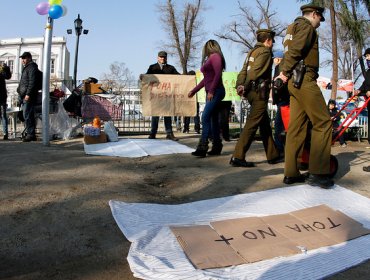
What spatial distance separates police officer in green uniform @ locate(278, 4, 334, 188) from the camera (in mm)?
4422

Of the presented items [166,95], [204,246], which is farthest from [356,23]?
[204,246]

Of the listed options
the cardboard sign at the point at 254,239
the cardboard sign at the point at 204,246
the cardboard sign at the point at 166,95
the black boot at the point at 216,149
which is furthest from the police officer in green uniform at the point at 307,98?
the cardboard sign at the point at 166,95

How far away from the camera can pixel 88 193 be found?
13.5ft

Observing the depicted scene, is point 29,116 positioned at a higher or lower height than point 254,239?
higher

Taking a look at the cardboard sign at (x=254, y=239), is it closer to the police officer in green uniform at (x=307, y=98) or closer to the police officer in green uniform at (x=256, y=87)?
the police officer in green uniform at (x=307, y=98)

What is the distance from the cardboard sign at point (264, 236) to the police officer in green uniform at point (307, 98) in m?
0.80

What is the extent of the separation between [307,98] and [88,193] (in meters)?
2.49

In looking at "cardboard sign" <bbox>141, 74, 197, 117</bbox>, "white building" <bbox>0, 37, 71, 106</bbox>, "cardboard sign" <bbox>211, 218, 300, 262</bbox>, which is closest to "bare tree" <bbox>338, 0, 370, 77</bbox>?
"cardboard sign" <bbox>141, 74, 197, 117</bbox>

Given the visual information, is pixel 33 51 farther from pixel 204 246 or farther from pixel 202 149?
pixel 204 246

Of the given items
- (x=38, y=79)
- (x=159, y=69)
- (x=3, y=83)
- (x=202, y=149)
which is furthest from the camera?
(x=159, y=69)

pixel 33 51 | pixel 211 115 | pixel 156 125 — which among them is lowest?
pixel 156 125

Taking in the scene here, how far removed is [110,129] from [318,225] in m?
6.01

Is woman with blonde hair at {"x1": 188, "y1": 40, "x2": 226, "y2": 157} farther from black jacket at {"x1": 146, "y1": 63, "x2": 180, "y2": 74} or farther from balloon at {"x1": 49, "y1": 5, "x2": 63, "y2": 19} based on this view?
black jacket at {"x1": 146, "y1": 63, "x2": 180, "y2": 74}

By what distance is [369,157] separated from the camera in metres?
6.96
